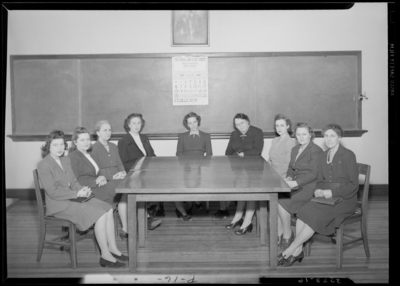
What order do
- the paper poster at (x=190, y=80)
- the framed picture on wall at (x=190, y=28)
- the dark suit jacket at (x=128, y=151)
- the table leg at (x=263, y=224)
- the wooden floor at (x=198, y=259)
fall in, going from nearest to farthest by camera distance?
1. the wooden floor at (x=198, y=259)
2. the table leg at (x=263, y=224)
3. the dark suit jacket at (x=128, y=151)
4. the framed picture on wall at (x=190, y=28)
5. the paper poster at (x=190, y=80)

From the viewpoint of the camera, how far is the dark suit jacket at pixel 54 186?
3.31 m

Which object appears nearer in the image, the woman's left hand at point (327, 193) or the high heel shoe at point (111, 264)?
the high heel shoe at point (111, 264)

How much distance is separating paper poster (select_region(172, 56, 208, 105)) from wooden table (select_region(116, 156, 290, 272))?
62.7 inches

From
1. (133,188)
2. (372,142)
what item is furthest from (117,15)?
(372,142)

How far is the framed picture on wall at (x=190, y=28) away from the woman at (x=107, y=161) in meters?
1.69

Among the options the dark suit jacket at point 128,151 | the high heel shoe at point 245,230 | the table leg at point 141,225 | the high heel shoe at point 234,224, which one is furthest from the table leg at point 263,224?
the dark suit jacket at point 128,151

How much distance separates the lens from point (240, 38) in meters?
5.24

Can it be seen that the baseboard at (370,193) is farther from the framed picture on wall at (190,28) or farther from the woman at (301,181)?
the framed picture on wall at (190,28)

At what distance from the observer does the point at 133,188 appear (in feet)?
9.80

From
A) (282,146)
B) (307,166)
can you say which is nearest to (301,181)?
(307,166)

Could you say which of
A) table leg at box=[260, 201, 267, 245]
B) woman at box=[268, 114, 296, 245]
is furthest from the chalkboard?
table leg at box=[260, 201, 267, 245]
